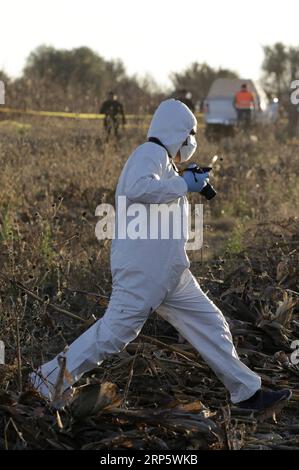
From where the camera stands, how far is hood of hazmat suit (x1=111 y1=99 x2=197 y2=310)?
16.6ft

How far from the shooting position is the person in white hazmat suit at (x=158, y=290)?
5082 mm

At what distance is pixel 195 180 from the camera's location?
5.23 metres

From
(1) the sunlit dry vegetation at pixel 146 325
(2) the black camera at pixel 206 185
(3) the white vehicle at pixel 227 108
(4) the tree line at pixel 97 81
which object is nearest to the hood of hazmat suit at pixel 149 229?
(2) the black camera at pixel 206 185

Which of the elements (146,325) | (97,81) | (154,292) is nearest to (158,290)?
(154,292)

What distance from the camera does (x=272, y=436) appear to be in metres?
5.12

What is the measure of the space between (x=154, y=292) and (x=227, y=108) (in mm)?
22701

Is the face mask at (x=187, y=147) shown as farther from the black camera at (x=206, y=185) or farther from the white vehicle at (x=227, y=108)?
the white vehicle at (x=227, y=108)

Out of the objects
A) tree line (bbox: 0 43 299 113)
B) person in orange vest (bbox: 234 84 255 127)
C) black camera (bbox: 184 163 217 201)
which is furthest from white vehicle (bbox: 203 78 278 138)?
black camera (bbox: 184 163 217 201)

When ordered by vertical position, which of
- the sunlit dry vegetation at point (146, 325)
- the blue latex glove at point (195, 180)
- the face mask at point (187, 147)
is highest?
the face mask at point (187, 147)

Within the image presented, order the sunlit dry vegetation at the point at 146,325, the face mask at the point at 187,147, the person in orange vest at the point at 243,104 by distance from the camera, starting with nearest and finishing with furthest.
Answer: the sunlit dry vegetation at the point at 146,325
the face mask at the point at 187,147
the person in orange vest at the point at 243,104

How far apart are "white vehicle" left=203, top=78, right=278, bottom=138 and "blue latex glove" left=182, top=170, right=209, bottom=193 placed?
57.9 ft

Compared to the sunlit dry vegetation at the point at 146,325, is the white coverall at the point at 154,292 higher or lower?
higher

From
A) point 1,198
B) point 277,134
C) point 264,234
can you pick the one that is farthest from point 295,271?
point 277,134

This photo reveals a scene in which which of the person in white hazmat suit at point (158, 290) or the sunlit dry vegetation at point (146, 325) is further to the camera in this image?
the person in white hazmat suit at point (158, 290)
